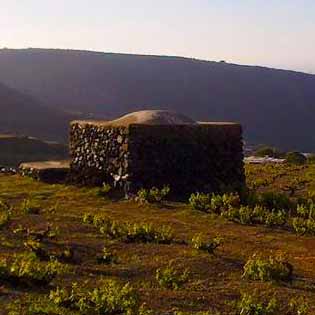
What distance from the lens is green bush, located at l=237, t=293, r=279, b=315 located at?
20.8 ft

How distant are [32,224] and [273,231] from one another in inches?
141

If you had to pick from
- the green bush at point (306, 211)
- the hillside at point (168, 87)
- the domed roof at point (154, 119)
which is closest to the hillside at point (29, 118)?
the hillside at point (168, 87)

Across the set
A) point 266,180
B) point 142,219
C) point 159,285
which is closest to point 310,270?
point 159,285

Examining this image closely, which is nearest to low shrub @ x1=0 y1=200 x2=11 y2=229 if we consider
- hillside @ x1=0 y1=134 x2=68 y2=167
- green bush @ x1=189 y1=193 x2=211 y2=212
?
green bush @ x1=189 y1=193 x2=211 y2=212

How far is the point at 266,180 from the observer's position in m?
17.9

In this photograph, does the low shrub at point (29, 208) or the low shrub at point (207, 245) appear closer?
the low shrub at point (207, 245)

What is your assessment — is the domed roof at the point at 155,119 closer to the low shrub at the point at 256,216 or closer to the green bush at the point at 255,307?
the low shrub at the point at 256,216

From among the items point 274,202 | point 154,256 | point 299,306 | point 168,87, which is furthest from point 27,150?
point 168,87

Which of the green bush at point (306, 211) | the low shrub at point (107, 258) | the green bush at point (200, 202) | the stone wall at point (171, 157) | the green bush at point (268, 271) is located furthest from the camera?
the stone wall at point (171, 157)

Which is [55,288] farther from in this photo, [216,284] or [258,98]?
[258,98]

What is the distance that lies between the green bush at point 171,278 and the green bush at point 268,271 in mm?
680

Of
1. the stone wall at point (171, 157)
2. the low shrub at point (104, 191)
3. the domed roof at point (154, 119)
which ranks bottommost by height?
the low shrub at point (104, 191)

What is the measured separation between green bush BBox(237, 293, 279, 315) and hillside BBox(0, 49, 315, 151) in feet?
279

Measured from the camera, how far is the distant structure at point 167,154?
48.8 ft
